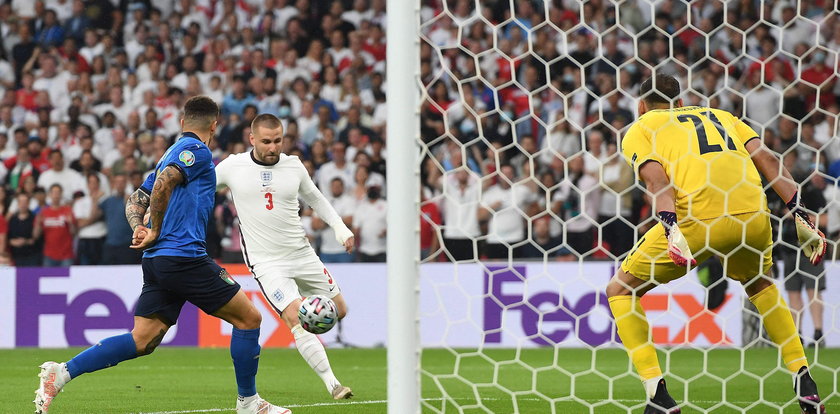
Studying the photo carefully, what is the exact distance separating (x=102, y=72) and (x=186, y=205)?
10857mm

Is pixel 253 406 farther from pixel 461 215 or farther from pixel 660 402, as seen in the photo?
pixel 461 215

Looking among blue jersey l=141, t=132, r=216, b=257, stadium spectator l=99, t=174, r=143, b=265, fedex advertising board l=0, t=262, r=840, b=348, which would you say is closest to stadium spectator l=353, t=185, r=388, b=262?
fedex advertising board l=0, t=262, r=840, b=348

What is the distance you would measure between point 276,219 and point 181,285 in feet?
5.60

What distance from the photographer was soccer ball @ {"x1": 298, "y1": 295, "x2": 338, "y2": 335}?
6.53 metres

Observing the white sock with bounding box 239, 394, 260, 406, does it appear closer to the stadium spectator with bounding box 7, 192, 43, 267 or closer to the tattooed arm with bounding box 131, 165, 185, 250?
the tattooed arm with bounding box 131, 165, 185, 250

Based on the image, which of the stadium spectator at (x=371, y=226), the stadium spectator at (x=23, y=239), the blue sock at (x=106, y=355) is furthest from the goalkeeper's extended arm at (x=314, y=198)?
the stadium spectator at (x=23, y=239)

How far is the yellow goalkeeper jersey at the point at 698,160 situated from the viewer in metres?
5.43

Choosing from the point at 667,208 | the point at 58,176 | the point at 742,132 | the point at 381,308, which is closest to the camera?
the point at 667,208

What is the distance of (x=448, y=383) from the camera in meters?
7.78

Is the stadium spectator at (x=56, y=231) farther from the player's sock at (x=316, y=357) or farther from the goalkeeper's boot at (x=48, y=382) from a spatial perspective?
the goalkeeper's boot at (x=48, y=382)

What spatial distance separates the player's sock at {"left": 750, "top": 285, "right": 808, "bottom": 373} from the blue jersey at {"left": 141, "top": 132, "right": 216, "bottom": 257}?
286 centimetres

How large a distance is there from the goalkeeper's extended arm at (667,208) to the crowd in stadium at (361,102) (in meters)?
4.49

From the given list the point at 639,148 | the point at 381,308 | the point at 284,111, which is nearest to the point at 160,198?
the point at 639,148

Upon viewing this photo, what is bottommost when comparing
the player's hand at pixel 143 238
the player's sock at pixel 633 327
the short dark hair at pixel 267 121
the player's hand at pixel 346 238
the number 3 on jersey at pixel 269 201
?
the player's sock at pixel 633 327
